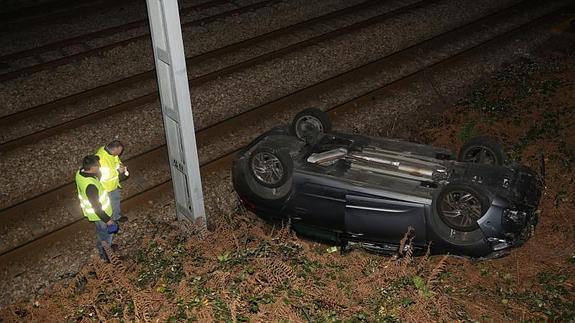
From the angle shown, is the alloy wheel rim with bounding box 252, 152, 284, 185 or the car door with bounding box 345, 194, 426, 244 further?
the alloy wheel rim with bounding box 252, 152, 284, 185

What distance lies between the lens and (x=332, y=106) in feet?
40.9

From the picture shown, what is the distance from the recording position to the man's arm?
7.70 m

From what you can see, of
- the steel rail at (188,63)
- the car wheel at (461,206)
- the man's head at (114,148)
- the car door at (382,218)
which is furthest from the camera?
the steel rail at (188,63)

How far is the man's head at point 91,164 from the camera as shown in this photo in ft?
25.1

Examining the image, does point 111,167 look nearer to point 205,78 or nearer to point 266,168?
point 266,168

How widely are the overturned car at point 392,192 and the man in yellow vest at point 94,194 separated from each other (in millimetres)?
1871

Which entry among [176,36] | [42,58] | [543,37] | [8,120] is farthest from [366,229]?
[543,37]

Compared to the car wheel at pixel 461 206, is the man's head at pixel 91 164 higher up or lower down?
higher up

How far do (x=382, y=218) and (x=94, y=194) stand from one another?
3.79 metres

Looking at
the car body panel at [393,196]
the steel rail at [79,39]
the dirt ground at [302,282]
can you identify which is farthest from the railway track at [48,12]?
the car body panel at [393,196]

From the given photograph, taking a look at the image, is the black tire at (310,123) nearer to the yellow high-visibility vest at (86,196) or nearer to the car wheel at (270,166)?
the car wheel at (270,166)

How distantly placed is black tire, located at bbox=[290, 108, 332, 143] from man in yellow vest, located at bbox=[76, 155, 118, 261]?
10.0ft

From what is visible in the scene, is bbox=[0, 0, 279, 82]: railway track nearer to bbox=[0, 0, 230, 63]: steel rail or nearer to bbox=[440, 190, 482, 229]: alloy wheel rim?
bbox=[0, 0, 230, 63]: steel rail

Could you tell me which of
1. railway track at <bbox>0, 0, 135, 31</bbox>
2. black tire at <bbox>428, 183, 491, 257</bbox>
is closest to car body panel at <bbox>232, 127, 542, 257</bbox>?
black tire at <bbox>428, 183, 491, 257</bbox>
